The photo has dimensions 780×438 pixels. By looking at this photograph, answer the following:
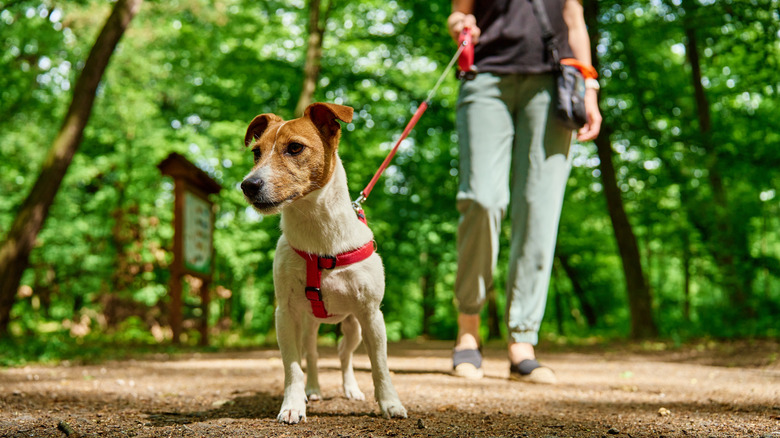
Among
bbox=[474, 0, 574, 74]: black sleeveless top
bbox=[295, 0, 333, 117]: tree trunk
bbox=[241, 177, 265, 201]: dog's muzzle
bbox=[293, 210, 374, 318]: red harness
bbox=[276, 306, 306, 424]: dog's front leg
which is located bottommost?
bbox=[276, 306, 306, 424]: dog's front leg

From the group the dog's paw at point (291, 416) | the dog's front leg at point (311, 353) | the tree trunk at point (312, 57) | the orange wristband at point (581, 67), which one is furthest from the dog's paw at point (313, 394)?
the tree trunk at point (312, 57)

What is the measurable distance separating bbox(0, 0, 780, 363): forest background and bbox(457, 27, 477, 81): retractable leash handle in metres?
5.21

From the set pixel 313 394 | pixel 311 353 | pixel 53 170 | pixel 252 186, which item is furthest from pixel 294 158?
pixel 53 170

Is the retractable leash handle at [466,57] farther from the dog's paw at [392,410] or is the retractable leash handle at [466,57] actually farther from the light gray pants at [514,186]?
the dog's paw at [392,410]

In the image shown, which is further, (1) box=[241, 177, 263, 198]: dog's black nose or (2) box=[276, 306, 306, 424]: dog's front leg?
(2) box=[276, 306, 306, 424]: dog's front leg

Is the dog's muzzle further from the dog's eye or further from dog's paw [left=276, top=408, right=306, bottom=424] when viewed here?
dog's paw [left=276, top=408, right=306, bottom=424]

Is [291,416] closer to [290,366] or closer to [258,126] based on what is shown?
[290,366]

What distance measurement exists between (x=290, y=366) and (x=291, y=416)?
0.24 metres

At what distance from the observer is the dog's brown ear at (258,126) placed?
295cm

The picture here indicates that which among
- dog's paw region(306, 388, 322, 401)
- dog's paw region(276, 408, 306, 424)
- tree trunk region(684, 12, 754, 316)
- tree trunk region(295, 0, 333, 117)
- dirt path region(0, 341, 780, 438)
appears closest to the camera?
dirt path region(0, 341, 780, 438)

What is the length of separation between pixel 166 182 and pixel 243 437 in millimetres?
16404

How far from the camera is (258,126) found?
3.02 metres

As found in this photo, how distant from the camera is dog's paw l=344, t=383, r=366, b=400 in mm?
3324

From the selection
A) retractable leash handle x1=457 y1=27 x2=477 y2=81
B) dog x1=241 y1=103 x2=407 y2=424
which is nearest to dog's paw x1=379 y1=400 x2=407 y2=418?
dog x1=241 y1=103 x2=407 y2=424
